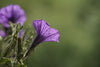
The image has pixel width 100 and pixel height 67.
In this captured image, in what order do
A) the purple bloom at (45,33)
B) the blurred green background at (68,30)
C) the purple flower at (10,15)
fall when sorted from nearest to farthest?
1. the purple bloom at (45,33)
2. the purple flower at (10,15)
3. the blurred green background at (68,30)

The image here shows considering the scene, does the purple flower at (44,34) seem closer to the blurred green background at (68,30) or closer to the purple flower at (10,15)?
the purple flower at (10,15)

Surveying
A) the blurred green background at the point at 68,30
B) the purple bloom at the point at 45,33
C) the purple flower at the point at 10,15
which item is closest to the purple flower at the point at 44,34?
the purple bloom at the point at 45,33

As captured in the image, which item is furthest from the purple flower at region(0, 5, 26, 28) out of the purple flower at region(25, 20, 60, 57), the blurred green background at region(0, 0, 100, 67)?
the blurred green background at region(0, 0, 100, 67)

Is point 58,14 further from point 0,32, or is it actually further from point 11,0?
point 0,32

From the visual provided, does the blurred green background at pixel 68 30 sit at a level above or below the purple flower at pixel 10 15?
below

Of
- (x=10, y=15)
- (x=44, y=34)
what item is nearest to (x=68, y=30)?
(x=10, y=15)

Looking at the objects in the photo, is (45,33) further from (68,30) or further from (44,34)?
(68,30)
